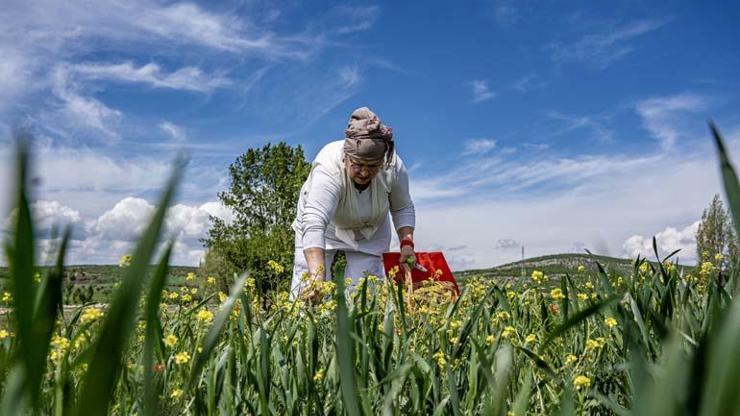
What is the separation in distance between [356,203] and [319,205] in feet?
1.73

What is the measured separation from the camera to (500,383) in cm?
91

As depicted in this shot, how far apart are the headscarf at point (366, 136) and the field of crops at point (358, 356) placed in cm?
174

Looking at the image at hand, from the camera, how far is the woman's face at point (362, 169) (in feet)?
19.4

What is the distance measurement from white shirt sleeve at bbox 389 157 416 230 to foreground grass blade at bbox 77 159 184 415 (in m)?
6.10

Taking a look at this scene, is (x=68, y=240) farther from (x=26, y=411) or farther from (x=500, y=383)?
(x=26, y=411)

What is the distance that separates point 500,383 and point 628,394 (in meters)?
1.22

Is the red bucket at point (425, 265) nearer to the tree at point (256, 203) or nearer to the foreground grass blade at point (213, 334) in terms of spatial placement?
the foreground grass blade at point (213, 334)

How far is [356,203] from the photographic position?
6.38m

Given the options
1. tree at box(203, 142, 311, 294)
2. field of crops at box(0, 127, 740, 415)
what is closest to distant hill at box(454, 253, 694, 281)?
field of crops at box(0, 127, 740, 415)

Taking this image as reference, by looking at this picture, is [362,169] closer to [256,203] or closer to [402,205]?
[402,205]

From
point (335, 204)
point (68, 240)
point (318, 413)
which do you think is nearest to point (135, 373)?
point (318, 413)

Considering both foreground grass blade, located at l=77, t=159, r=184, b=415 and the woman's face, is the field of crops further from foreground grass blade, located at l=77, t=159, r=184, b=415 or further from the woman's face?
the woman's face

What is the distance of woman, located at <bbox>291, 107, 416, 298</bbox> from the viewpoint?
5.80 meters

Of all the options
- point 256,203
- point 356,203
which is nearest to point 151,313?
point 356,203
